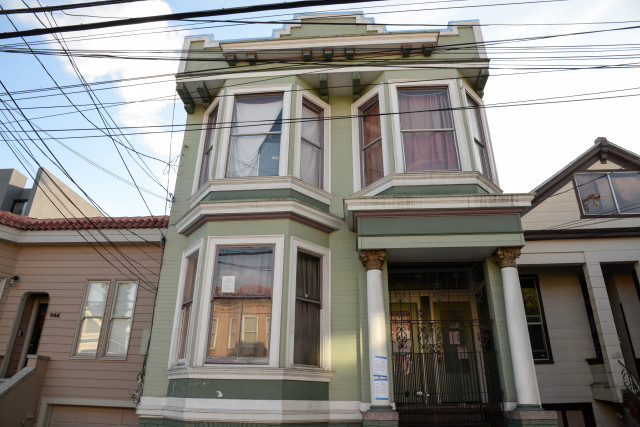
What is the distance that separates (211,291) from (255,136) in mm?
3258

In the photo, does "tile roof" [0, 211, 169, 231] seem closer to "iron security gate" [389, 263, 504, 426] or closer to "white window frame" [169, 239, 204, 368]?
"white window frame" [169, 239, 204, 368]

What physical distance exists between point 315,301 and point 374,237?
4.98 ft

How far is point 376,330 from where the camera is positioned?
7043mm

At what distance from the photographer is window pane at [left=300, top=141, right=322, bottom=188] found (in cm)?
876

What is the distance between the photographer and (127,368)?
9.48m

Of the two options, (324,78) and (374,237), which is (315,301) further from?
(324,78)

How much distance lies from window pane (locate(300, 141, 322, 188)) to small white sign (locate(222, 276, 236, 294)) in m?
2.40

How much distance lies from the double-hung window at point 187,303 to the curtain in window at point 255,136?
1.82m

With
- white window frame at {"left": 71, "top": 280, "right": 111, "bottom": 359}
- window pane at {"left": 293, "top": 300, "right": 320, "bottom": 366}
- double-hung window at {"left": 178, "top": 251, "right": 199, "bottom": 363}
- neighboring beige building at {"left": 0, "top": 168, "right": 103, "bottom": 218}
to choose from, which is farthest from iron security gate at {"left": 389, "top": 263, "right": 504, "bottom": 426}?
neighboring beige building at {"left": 0, "top": 168, "right": 103, "bottom": 218}

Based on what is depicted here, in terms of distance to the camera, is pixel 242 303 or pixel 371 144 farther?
pixel 371 144

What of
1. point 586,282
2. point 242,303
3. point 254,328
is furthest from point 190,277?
point 586,282

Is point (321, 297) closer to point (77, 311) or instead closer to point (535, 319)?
point (535, 319)

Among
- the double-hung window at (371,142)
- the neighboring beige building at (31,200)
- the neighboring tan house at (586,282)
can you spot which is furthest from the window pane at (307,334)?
the neighboring beige building at (31,200)

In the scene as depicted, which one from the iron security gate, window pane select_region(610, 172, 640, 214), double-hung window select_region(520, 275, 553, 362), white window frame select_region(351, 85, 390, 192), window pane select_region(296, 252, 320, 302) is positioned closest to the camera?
the iron security gate
